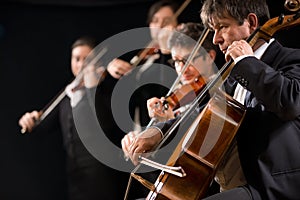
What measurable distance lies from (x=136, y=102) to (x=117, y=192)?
1.69 ft

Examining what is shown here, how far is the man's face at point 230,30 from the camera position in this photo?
1785 mm

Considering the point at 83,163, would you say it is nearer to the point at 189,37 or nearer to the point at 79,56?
the point at 79,56

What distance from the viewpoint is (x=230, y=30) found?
1788 mm

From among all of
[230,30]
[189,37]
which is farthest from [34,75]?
[230,30]

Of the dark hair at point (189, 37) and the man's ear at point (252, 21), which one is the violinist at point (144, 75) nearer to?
the dark hair at point (189, 37)

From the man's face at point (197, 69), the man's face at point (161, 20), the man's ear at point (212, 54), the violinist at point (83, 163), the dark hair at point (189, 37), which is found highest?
the man's face at point (161, 20)

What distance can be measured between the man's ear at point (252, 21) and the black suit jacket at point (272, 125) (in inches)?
4.0

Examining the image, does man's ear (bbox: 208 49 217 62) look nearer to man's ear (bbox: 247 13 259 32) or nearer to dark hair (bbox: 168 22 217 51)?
dark hair (bbox: 168 22 217 51)

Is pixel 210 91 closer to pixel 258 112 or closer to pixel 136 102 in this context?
pixel 258 112

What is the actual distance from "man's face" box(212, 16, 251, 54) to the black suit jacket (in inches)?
4.1

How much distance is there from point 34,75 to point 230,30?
2184mm

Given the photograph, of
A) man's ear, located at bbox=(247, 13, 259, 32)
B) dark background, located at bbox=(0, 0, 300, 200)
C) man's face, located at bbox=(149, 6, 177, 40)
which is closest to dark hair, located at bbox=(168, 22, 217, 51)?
man's face, located at bbox=(149, 6, 177, 40)

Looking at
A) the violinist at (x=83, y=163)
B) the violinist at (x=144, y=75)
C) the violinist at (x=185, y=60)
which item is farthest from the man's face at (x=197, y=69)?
the violinist at (x=83, y=163)

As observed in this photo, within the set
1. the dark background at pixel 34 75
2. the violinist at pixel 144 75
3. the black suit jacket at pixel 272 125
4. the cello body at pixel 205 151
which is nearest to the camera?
the black suit jacket at pixel 272 125
